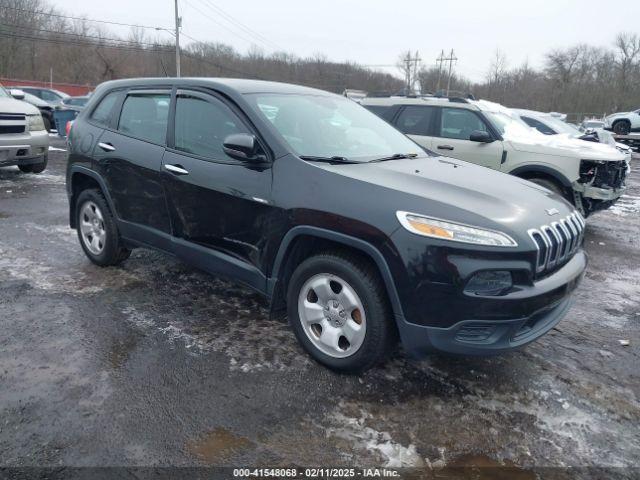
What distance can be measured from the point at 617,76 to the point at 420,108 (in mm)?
54170

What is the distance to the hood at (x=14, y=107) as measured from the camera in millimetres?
8289

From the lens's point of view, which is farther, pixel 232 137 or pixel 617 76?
pixel 617 76

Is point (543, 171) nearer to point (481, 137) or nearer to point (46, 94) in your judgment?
point (481, 137)

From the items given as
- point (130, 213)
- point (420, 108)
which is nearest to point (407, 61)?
point (420, 108)

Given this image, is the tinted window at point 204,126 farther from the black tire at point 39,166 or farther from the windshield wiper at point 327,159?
the black tire at point 39,166

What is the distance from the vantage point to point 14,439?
2.40 m

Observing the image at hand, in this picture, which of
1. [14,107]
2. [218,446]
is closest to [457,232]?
[218,446]

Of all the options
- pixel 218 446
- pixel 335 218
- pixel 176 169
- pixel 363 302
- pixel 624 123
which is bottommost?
pixel 218 446

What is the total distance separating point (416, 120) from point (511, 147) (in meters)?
1.60

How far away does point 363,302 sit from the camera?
9.11 feet

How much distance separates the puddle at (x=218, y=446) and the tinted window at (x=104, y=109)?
3.24 meters

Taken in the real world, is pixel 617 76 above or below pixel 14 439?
above

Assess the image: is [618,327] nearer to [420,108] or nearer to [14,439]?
[14,439]

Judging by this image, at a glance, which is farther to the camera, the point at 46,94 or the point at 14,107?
the point at 46,94
